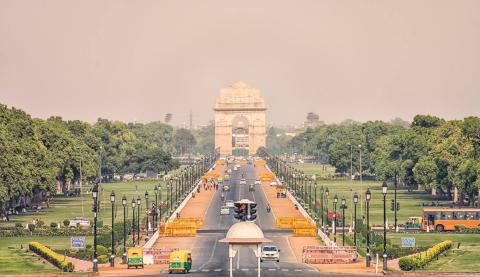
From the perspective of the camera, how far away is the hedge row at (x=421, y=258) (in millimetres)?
83312

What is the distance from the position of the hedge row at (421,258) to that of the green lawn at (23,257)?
59.8ft

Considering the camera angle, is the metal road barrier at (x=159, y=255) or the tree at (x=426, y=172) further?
the tree at (x=426, y=172)

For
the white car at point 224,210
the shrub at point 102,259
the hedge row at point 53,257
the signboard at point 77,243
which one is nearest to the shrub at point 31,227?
the hedge row at point 53,257

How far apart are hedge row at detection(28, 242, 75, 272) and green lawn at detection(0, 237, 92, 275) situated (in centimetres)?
39

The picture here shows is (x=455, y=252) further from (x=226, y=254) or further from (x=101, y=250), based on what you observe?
(x=101, y=250)

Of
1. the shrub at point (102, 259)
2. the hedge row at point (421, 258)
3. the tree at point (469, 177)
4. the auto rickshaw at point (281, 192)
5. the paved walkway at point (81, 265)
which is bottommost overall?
the paved walkway at point (81, 265)

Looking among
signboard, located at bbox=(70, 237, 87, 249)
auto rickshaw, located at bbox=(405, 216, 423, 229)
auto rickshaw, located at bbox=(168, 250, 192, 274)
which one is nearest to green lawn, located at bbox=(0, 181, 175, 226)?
auto rickshaw, located at bbox=(405, 216, 423, 229)

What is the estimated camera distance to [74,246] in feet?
316

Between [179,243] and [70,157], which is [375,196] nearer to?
[70,157]

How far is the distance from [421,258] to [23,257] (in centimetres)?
2378

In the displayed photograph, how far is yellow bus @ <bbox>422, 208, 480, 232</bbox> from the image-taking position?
11988 cm

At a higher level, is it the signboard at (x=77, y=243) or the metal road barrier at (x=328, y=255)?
the signboard at (x=77, y=243)

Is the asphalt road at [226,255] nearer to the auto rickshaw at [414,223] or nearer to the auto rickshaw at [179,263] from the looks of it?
the auto rickshaw at [179,263]

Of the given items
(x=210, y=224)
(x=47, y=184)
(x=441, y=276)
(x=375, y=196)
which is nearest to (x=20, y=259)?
(x=441, y=276)
